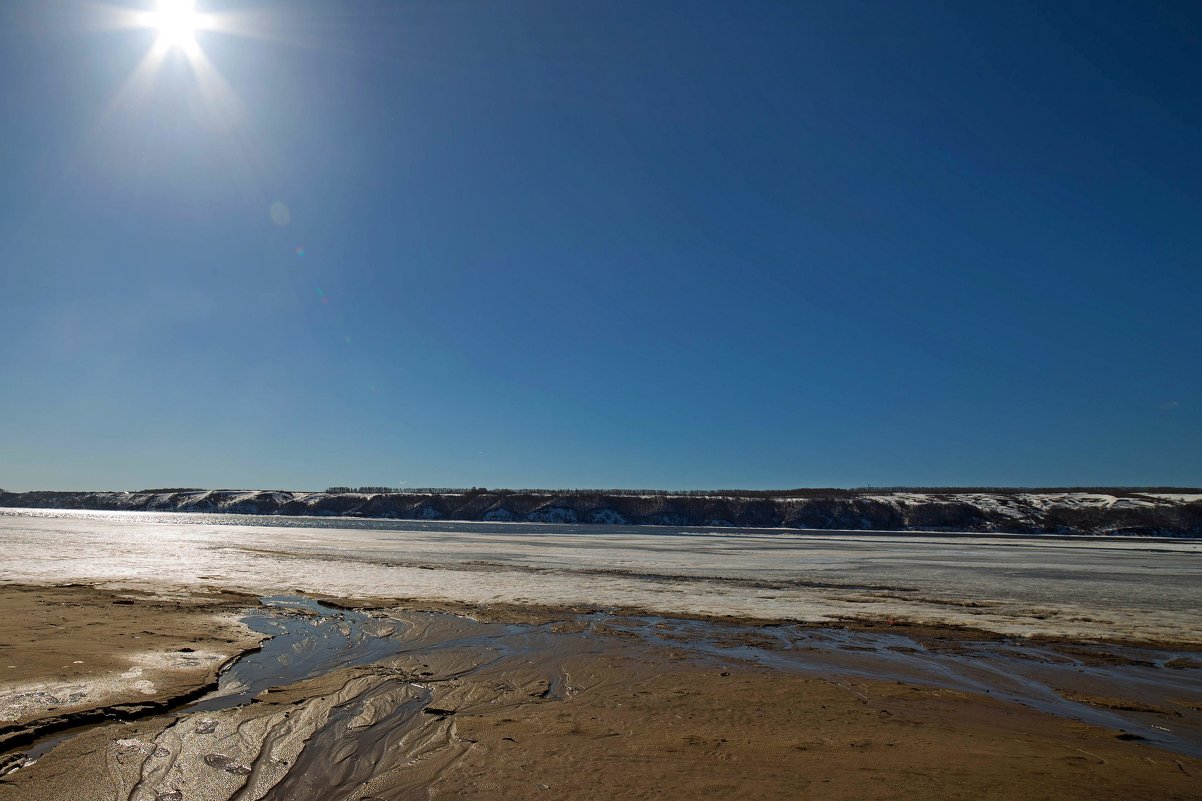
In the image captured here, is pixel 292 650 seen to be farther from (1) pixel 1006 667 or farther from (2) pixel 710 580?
(2) pixel 710 580

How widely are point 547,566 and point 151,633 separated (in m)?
17.6

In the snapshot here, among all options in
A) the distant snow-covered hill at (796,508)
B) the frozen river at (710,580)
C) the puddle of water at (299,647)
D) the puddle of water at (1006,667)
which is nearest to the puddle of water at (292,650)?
the puddle of water at (299,647)

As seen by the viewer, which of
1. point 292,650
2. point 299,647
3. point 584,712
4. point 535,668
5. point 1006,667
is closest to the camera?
point 584,712

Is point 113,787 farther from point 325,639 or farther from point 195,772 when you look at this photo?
point 325,639

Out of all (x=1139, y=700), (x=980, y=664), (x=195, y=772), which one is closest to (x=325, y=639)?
(x=195, y=772)

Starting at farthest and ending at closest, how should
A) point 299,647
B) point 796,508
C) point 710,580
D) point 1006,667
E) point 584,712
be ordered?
1. point 796,508
2. point 710,580
3. point 299,647
4. point 1006,667
5. point 584,712

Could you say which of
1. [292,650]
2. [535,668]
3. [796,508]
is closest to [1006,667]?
[535,668]

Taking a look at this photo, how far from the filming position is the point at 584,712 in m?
7.58

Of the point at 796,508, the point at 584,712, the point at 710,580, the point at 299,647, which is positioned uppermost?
the point at 796,508

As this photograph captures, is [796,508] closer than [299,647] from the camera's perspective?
No

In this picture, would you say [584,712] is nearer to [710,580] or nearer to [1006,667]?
[1006,667]

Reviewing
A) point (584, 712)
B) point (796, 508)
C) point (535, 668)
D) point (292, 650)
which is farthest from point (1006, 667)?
point (796, 508)

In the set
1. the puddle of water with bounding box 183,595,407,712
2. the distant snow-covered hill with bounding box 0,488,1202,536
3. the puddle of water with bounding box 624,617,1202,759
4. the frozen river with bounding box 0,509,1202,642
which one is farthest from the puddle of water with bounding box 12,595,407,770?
the distant snow-covered hill with bounding box 0,488,1202,536

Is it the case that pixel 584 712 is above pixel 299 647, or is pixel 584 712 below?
above
